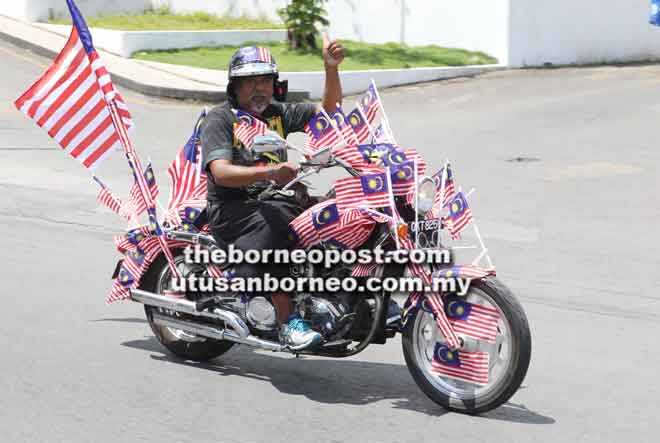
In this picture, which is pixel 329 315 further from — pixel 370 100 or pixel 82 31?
pixel 82 31

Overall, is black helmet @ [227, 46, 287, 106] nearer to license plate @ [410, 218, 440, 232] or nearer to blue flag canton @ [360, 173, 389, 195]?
blue flag canton @ [360, 173, 389, 195]

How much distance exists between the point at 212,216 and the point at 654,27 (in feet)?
58.8

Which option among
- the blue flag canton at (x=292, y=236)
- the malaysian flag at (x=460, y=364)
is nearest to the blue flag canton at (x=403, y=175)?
the blue flag canton at (x=292, y=236)

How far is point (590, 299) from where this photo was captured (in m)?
8.61

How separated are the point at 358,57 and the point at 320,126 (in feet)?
53.2

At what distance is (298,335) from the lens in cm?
616

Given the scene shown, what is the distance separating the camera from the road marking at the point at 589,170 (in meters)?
13.6

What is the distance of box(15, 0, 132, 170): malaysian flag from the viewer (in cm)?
699

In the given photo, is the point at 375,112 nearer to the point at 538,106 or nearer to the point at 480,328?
the point at 480,328

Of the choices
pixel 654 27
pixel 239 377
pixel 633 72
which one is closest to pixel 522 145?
pixel 633 72

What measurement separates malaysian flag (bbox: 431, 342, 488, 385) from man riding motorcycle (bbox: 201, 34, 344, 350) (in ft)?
2.01

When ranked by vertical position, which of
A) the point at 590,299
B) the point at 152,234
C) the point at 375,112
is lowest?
the point at 590,299

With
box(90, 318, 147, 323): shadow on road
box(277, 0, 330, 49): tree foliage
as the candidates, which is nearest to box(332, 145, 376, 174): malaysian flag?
box(90, 318, 147, 323): shadow on road

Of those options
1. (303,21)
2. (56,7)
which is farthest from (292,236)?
(56,7)
